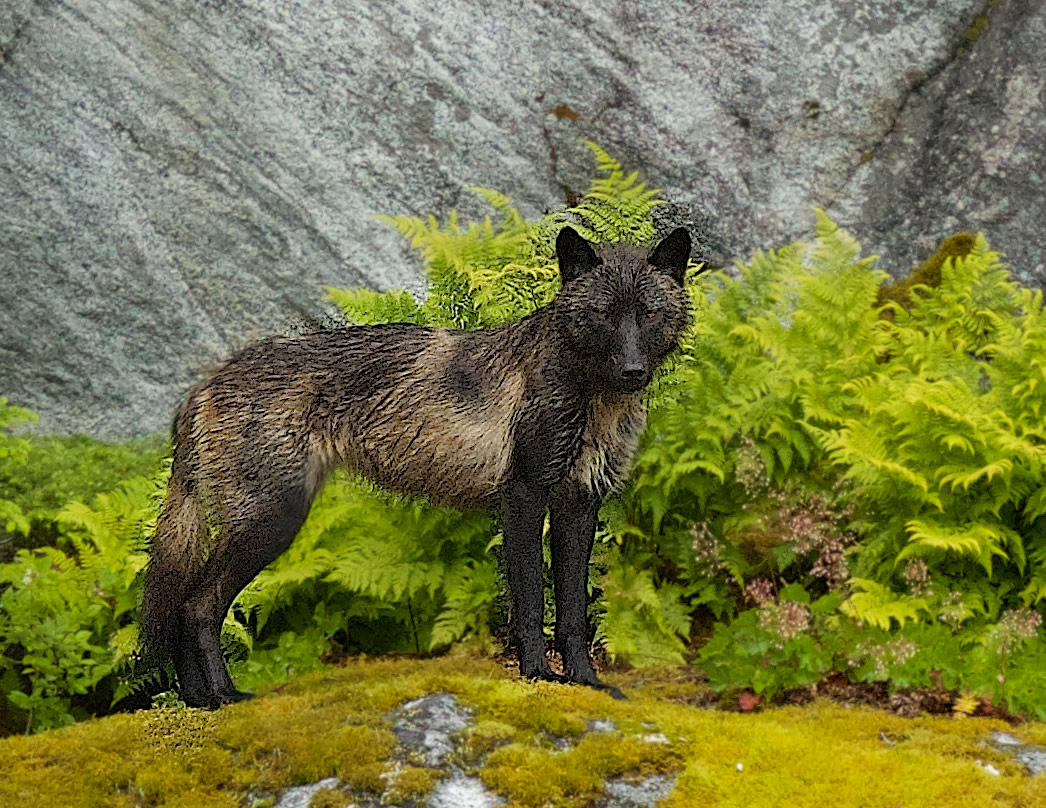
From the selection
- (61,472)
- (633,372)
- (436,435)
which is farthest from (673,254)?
(61,472)

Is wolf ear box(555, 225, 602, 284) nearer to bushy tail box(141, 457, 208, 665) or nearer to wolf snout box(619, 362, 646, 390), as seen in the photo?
wolf snout box(619, 362, 646, 390)

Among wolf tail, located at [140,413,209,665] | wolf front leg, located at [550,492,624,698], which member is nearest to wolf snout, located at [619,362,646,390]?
wolf front leg, located at [550,492,624,698]

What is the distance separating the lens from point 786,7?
1057 cm

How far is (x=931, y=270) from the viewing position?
9.59m

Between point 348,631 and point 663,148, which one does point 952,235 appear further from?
point 348,631

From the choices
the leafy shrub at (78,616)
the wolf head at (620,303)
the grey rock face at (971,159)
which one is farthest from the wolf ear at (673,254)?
the grey rock face at (971,159)

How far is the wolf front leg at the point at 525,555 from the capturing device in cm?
486

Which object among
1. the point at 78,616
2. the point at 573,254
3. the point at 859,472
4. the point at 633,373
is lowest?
the point at 78,616

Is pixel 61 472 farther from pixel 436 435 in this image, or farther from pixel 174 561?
pixel 436 435

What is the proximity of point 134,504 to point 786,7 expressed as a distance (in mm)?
7352

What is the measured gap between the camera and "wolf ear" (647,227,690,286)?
15.2 ft

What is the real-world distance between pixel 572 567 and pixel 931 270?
5.87 meters

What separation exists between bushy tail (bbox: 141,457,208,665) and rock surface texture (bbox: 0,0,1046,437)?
17.0 feet

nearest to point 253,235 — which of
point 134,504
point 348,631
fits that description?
point 134,504
